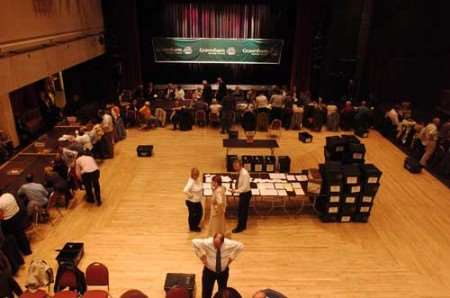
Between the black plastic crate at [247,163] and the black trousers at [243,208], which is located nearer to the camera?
the black trousers at [243,208]

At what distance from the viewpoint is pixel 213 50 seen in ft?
53.8

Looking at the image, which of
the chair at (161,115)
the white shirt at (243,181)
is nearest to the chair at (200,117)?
the chair at (161,115)

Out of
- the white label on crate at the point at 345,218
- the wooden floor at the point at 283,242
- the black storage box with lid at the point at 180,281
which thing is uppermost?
the black storage box with lid at the point at 180,281

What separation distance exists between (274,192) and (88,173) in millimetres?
3905

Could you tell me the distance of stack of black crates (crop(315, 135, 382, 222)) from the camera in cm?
755

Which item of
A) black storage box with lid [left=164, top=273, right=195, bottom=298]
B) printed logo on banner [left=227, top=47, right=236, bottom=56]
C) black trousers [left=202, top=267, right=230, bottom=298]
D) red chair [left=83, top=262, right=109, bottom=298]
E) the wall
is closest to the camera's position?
black trousers [left=202, top=267, right=230, bottom=298]

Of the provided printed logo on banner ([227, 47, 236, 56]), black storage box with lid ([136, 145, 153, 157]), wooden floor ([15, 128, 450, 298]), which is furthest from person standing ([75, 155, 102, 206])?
printed logo on banner ([227, 47, 236, 56])

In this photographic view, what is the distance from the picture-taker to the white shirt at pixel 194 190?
6.97 metres

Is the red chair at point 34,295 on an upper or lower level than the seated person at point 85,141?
lower

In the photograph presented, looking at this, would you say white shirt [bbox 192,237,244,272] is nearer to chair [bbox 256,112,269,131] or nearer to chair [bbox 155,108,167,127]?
chair [bbox 256,112,269,131]

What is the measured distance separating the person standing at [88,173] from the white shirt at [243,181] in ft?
10.4

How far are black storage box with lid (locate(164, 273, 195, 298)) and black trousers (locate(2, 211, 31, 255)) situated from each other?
2.68m

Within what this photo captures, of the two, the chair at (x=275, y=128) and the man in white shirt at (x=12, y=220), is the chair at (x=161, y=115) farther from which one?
the man in white shirt at (x=12, y=220)

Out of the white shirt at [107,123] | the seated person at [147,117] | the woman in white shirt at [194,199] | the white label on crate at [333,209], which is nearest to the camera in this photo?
the woman in white shirt at [194,199]
